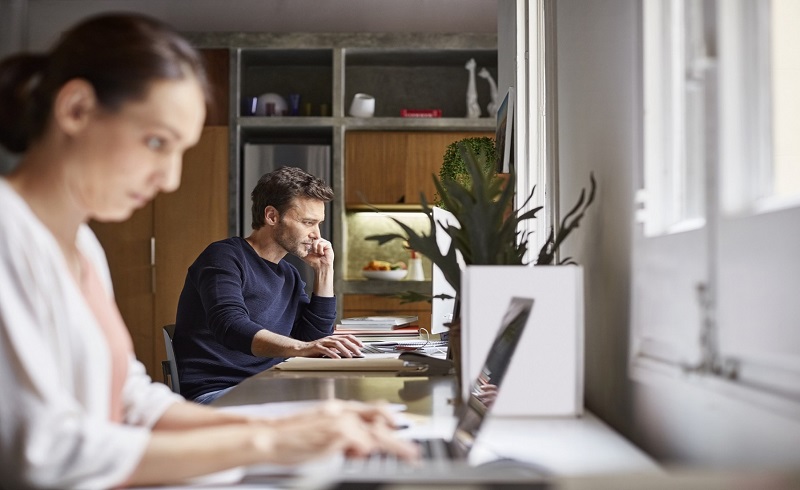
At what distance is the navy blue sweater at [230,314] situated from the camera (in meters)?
2.69

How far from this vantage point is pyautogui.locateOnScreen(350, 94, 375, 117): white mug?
18.7 feet

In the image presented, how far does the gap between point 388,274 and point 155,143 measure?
15.5 ft

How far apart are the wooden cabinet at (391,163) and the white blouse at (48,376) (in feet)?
16.0

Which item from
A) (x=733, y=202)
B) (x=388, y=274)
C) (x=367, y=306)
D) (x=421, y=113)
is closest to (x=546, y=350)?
(x=733, y=202)

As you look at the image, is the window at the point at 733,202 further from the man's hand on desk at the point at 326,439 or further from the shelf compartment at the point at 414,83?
the shelf compartment at the point at 414,83

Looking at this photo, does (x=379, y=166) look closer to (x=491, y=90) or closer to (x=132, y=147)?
(x=491, y=90)

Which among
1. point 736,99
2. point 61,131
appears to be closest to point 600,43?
point 736,99

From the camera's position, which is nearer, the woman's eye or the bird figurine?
the woman's eye

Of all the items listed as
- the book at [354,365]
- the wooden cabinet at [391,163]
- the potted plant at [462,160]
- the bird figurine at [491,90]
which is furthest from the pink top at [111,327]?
the bird figurine at [491,90]

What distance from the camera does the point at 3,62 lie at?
2.92 feet

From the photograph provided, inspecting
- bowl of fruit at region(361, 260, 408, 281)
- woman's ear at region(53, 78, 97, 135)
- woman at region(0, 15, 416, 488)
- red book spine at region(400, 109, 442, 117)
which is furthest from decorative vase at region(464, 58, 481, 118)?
woman's ear at region(53, 78, 97, 135)

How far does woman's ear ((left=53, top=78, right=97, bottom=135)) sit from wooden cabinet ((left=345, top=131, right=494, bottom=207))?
16.0 feet

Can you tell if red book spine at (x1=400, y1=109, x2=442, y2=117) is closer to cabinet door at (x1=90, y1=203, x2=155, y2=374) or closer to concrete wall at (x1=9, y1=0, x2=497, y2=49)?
concrete wall at (x1=9, y1=0, x2=497, y2=49)

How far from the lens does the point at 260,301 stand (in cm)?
304
